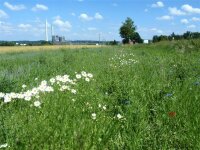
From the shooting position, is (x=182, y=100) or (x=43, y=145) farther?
(x=182, y=100)

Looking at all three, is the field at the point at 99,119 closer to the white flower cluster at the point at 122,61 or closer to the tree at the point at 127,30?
the white flower cluster at the point at 122,61

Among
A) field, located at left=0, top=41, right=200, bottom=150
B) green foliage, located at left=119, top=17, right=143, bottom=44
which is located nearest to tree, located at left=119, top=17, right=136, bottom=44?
green foliage, located at left=119, top=17, right=143, bottom=44

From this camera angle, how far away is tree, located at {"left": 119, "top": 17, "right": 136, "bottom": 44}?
379 ft

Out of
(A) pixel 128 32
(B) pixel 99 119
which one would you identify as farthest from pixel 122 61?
(A) pixel 128 32

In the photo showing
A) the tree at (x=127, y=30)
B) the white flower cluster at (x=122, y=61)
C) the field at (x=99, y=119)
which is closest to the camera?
the field at (x=99, y=119)

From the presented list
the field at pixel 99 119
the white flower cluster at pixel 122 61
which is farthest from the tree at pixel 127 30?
the field at pixel 99 119

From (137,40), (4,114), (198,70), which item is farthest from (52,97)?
(137,40)

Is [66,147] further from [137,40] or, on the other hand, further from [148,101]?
[137,40]

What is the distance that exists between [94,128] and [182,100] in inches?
81.7

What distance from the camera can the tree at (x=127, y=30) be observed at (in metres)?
116

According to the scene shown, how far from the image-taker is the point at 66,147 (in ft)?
14.1

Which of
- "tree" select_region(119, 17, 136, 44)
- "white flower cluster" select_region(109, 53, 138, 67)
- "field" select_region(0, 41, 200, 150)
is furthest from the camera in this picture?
"tree" select_region(119, 17, 136, 44)

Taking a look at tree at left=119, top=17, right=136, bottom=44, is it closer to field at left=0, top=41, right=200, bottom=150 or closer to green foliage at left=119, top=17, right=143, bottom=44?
green foliage at left=119, top=17, right=143, bottom=44

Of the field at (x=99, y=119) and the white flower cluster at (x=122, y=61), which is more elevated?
the field at (x=99, y=119)
